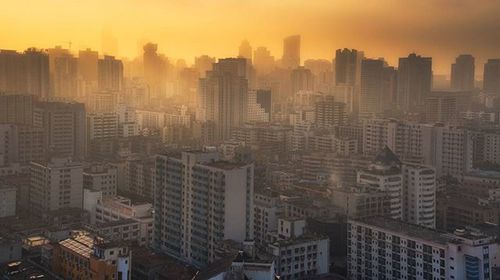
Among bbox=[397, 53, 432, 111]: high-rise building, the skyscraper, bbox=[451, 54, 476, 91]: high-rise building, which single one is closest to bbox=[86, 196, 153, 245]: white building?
bbox=[451, 54, 476, 91]: high-rise building

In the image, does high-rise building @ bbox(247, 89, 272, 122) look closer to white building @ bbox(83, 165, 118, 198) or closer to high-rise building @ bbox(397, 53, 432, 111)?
high-rise building @ bbox(397, 53, 432, 111)

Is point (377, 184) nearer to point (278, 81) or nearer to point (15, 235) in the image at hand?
point (15, 235)

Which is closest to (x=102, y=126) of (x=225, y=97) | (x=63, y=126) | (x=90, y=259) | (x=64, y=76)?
(x=63, y=126)

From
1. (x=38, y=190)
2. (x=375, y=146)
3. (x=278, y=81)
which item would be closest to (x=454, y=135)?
(x=375, y=146)

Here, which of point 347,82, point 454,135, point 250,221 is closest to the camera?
point 250,221

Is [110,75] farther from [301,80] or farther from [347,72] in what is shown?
[347,72]

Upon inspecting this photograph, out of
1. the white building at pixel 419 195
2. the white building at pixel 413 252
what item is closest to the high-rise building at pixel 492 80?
the white building at pixel 419 195
